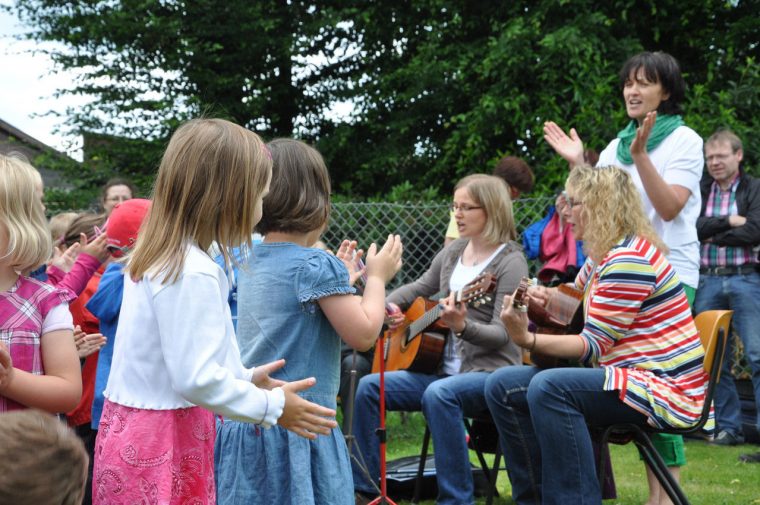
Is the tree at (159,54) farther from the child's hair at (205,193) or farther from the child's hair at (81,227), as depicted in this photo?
the child's hair at (205,193)

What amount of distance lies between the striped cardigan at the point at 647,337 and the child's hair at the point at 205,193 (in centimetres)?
170

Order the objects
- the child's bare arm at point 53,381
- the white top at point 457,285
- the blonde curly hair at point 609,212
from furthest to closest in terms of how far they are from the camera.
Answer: the white top at point 457,285 < the blonde curly hair at point 609,212 < the child's bare arm at point 53,381

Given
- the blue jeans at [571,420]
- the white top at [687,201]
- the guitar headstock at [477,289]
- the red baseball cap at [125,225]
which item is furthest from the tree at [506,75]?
the red baseball cap at [125,225]

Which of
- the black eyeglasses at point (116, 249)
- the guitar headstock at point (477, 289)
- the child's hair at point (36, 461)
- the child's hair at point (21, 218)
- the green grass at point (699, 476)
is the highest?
the child's hair at point (21, 218)

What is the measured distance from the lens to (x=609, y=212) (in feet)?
12.2

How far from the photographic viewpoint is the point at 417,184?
12.8 meters

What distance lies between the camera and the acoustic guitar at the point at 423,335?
14.8ft

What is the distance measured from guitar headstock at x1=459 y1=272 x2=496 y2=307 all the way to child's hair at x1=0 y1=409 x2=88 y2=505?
3.20 meters

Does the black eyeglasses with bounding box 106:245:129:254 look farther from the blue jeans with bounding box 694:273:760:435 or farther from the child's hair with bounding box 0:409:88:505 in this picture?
the blue jeans with bounding box 694:273:760:435

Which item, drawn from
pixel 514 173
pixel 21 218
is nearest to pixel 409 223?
pixel 514 173

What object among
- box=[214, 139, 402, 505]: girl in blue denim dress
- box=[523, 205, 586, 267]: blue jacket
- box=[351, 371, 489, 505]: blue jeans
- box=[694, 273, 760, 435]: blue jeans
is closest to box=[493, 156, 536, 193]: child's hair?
box=[523, 205, 586, 267]: blue jacket

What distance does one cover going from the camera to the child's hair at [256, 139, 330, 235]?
2.89 metres

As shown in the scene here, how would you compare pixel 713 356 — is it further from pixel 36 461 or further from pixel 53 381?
pixel 36 461

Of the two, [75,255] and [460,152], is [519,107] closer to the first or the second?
[460,152]
